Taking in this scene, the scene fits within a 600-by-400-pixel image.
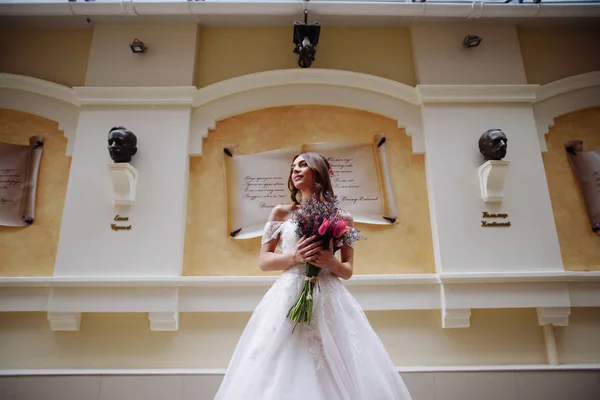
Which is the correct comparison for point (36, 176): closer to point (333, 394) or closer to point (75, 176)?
point (75, 176)

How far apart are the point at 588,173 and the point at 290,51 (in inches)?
124

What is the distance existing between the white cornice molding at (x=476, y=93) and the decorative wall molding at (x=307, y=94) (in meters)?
0.13

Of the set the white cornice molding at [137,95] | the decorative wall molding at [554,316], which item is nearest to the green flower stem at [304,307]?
the decorative wall molding at [554,316]

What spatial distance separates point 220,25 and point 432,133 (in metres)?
2.46

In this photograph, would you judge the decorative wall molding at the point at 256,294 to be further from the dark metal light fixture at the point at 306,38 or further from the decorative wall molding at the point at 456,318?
the dark metal light fixture at the point at 306,38

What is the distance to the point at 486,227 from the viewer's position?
326cm

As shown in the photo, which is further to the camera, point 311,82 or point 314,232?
point 311,82

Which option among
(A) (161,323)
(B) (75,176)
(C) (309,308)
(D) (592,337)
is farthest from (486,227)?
(B) (75,176)

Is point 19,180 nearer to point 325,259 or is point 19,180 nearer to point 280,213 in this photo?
point 280,213

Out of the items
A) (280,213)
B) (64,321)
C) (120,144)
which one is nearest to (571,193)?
(280,213)

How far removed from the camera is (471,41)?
368cm

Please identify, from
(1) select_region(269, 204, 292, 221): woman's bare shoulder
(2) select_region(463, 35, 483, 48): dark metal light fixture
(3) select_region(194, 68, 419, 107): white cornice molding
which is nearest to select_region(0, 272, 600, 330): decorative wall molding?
(1) select_region(269, 204, 292, 221): woman's bare shoulder

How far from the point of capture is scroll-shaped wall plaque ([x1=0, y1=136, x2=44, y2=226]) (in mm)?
3406

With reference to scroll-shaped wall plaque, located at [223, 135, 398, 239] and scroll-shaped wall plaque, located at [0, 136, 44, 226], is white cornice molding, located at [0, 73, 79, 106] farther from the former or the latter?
scroll-shaped wall plaque, located at [223, 135, 398, 239]
